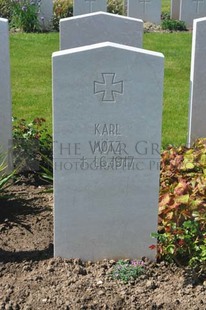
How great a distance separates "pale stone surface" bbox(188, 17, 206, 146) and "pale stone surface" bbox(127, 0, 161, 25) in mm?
8433

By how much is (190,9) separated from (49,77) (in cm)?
609

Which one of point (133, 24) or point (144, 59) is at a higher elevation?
point (133, 24)

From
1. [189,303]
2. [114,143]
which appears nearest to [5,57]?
[114,143]

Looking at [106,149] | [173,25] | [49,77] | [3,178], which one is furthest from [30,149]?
[173,25]

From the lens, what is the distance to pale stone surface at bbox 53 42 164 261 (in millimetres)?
3793

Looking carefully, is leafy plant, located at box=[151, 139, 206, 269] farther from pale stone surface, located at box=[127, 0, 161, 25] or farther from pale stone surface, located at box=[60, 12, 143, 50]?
pale stone surface, located at box=[127, 0, 161, 25]

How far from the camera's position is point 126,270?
13.1ft

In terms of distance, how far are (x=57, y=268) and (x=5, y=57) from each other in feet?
6.98

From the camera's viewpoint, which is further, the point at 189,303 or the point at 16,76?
the point at 16,76

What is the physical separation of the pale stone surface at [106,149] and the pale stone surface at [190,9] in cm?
1091

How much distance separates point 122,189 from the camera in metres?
4.04

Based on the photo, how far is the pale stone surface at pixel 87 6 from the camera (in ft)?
42.4

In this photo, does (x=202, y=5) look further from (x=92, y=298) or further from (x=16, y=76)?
(x=92, y=298)

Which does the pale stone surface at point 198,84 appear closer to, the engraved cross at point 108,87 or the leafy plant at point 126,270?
the engraved cross at point 108,87
